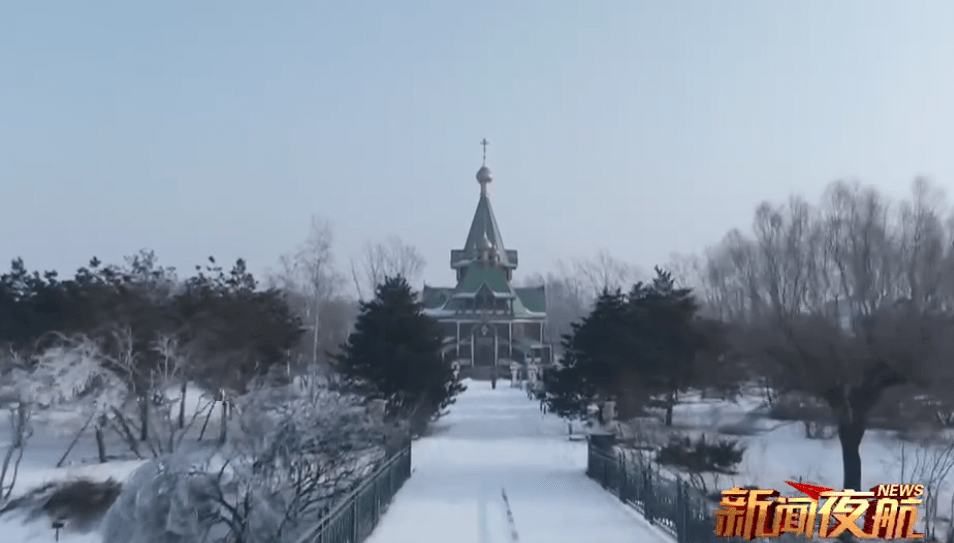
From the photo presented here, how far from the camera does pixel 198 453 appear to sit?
484 inches

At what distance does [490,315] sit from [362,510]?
1907 inches

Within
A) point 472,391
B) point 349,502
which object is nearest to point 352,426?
point 349,502

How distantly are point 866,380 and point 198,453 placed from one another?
1336 cm

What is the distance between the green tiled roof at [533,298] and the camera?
6462 centimetres

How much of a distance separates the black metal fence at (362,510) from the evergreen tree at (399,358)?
22.5ft

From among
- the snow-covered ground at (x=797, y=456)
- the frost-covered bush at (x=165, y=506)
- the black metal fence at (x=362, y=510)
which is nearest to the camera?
the black metal fence at (x=362, y=510)

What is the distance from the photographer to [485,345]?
5975 centimetres

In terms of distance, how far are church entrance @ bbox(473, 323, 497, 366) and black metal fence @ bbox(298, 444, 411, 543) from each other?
43.4m

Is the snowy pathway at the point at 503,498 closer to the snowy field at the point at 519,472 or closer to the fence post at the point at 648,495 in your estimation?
the snowy field at the point at 519,472

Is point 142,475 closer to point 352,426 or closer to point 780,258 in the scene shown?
point 352,426

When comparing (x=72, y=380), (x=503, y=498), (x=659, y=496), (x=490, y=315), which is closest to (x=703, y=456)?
(x=503, y=498)

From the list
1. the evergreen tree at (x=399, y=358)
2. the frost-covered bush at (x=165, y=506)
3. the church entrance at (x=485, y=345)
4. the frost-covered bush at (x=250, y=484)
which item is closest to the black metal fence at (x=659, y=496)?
the frost-covered bush at (x=250, y=484)

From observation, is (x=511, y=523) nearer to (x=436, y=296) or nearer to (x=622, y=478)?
(x=622, y=478)

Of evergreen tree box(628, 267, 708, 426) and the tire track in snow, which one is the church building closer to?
evergreen tree box(628, 267, 708, 426)
